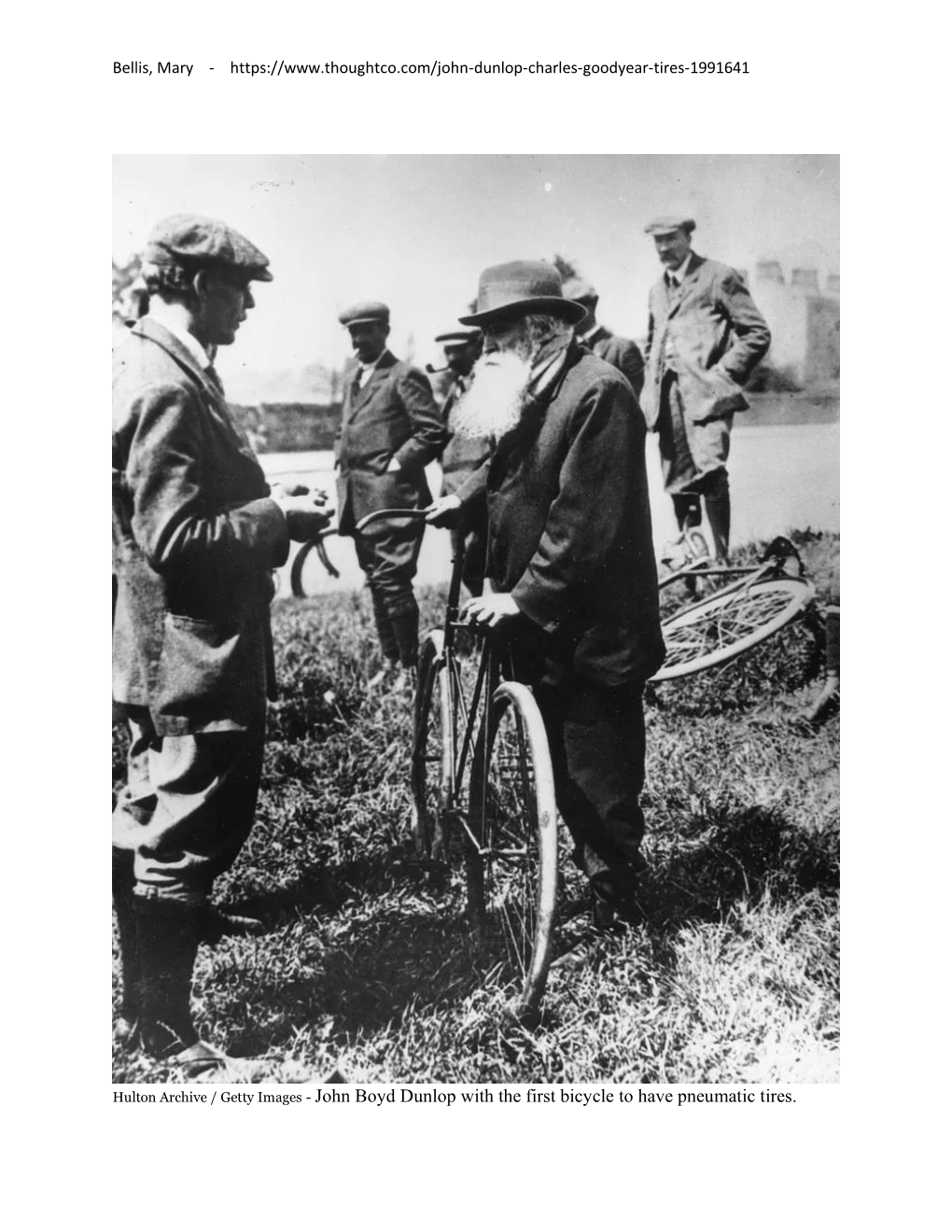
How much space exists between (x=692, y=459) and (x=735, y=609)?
0.53 m

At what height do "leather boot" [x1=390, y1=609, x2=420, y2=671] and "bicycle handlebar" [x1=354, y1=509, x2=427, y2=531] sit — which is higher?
"bicycle handlebar" [x1=354, y1=509, x2=427, y2=531]

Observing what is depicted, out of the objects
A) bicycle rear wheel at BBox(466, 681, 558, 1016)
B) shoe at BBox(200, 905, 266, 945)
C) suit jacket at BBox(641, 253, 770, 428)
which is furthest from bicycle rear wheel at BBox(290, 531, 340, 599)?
suit jacket at BBox(641, 253, 770, 428)

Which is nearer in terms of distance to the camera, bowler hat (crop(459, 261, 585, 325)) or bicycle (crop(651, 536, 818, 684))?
bowler hat (crop(459, 261, 585, 325))

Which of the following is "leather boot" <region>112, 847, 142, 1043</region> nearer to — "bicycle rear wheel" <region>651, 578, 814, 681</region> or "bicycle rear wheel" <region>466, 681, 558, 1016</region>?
"bicycle rear wheel" <region>466, 681, 558, 1016</region>

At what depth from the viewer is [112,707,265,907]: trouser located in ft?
9.82

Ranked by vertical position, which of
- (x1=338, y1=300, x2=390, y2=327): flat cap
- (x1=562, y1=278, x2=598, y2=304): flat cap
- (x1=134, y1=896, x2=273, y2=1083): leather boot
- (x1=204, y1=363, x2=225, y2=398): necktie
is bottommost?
(x1=134, y1=896, x2=273, y2=1083): leather boot

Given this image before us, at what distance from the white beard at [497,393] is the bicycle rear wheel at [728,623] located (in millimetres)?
954

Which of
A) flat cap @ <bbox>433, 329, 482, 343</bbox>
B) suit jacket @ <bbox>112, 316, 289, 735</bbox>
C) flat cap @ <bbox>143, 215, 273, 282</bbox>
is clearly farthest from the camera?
flat cap @ <bbox>433, 329, 482, 343</bbox>

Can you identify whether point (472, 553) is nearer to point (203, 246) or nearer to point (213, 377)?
point (213, 377)

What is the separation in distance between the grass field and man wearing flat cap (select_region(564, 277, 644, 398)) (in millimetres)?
789

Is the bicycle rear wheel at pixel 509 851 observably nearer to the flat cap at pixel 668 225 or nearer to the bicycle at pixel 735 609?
the bicycle at pixel 735 609
